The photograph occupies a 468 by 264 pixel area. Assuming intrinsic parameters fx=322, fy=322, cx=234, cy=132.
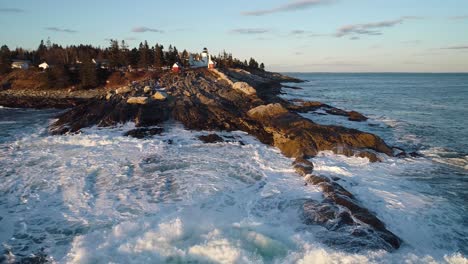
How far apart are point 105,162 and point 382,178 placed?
12590 millimetres

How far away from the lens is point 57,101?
134 feet

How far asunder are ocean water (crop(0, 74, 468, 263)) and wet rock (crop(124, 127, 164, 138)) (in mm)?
1345

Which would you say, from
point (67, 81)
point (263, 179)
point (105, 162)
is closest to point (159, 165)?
point (105, 162)

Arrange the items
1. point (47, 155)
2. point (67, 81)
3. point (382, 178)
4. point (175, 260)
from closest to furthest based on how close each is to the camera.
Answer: point (175, 260)
point (382, 178)
point (47, 155)
point (67, 81)

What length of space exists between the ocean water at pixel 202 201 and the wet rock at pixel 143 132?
135 centimetres

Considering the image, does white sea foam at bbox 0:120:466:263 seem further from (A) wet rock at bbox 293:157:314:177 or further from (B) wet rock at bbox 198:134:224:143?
(B) wet rock at bbox 198:134:224:143

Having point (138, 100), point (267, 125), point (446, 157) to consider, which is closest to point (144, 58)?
point (138, 100)

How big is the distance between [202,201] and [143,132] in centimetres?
1187

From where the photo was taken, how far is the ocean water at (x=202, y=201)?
8.14 metres

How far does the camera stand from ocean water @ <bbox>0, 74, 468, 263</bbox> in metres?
8.14

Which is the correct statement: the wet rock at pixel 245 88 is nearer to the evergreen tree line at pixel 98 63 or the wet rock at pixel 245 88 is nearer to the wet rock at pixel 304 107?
the wet rock at pixel 304 107

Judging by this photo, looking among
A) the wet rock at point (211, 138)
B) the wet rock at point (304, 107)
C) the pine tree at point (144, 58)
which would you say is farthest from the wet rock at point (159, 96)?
the pine tree at point (144, 58)

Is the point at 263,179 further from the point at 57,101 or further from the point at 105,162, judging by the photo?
the point at 57,101

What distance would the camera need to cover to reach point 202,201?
11164 mm
